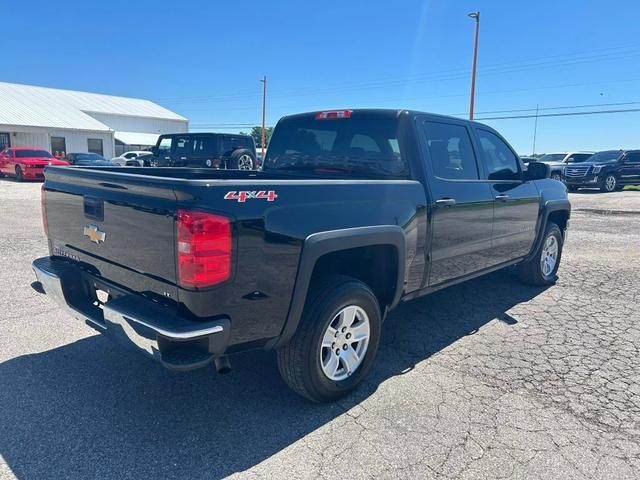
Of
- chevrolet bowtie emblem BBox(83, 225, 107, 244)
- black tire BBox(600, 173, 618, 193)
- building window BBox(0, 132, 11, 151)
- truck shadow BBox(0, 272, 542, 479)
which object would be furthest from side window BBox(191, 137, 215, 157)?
building window BBox(0, 132, 11, 151)

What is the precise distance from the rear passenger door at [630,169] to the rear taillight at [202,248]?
23575mm

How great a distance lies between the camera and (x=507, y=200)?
4.79 meters

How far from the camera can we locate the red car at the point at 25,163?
20906 millimetres

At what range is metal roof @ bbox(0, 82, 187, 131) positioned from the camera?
102ft

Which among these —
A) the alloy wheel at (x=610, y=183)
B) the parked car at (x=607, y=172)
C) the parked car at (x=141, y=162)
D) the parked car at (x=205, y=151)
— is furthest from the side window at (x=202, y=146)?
the alloy wheel at (x=610, y=183)

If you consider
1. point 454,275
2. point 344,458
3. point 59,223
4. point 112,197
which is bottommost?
point 344,458

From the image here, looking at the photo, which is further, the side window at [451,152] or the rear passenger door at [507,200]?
the rear passenger door at [507,200]

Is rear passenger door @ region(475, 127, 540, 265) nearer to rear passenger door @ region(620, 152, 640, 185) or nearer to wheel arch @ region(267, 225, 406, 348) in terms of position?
wheel arch @ region(267, 225, 406, 348)

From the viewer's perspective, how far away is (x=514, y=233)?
16.6 ft

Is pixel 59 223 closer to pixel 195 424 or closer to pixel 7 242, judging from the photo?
pixel 195 424

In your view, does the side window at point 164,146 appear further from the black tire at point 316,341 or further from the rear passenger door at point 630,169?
the rear passenger door at point 630,169

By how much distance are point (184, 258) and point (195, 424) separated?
45.0 inches

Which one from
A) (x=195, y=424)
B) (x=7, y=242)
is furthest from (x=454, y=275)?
(x=7, y=242)

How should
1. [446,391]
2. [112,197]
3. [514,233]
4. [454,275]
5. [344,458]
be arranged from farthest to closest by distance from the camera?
[514,233] < [454,275] < [446,391] < [112,197] < [344,458]
